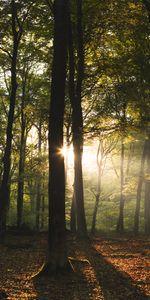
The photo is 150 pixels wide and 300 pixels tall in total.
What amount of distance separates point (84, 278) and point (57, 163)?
3.29 meters

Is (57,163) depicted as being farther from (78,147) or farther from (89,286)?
(78,147)

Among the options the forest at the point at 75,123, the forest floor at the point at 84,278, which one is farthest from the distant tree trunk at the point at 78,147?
the forest floor at the point at 84,278

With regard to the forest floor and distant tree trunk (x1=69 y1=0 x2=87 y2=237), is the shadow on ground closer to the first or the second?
the forest floor

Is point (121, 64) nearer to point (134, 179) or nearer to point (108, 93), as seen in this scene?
point (108, 93)

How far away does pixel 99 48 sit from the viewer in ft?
77.0

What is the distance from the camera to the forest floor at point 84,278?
8.84 m

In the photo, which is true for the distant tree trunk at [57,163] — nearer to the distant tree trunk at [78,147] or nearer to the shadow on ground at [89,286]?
the shadow on ground at [89,286]

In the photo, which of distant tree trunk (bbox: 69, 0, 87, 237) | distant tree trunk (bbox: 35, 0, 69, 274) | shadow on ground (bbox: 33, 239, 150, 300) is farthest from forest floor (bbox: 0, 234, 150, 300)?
distant tree trunk (bbox: 69, 0, 87, 237)

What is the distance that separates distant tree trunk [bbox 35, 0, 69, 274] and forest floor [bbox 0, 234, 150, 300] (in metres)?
0.60

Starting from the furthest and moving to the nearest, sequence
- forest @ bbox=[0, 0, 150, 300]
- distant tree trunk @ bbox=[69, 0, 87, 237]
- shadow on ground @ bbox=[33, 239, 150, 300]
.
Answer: distant tree trunk @ bbox=[69, 0, 87, 237] → forest @ bbox=[0, 0, 150, 300] → shadow on ground @ bbox=[33, 239, 150, 300]

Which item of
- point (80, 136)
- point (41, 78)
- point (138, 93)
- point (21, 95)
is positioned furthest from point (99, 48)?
point (21, 95)

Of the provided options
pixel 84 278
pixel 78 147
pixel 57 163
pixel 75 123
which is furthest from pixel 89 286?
pixel 75 123

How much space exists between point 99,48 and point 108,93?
383 centimetres

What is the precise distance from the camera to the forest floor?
8844mm
